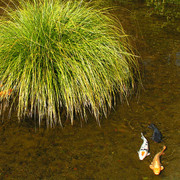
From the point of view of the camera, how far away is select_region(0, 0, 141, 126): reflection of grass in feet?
11.5

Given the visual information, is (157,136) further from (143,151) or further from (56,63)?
(56,63)

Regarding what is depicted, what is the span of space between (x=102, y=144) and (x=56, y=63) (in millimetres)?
1176

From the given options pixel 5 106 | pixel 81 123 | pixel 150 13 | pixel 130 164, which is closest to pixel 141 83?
pixel 81 123

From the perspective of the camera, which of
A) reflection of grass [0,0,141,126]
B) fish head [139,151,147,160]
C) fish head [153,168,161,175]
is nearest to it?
fish head [153,168,161,175]

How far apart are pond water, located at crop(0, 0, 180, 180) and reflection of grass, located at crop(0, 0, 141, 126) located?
243 millimetres

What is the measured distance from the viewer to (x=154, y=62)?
18.0 ft

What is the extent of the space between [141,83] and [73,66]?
5.04 feet

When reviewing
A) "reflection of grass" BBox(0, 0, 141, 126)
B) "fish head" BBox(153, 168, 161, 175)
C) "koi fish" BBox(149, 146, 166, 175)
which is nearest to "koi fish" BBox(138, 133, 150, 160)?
"koi fish" BBox(149, 146, 166, 175)

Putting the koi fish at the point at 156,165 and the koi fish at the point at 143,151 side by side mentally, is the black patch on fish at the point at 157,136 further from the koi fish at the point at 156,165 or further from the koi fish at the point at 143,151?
the koi fish at the point at 156,165

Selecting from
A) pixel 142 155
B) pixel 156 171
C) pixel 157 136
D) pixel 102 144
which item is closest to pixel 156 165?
pixel 156 171

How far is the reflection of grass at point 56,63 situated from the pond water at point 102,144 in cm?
24

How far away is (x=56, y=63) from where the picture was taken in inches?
142

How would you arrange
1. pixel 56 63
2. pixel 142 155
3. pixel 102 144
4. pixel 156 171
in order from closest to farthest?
pixel 156 171, pixel 142 155, pixel 102 144, pixel 56 63

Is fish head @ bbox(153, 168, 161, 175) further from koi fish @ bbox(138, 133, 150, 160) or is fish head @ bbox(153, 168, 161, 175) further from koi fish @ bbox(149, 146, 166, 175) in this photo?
koi fish @ bbox(138, 133, 150, 160)
